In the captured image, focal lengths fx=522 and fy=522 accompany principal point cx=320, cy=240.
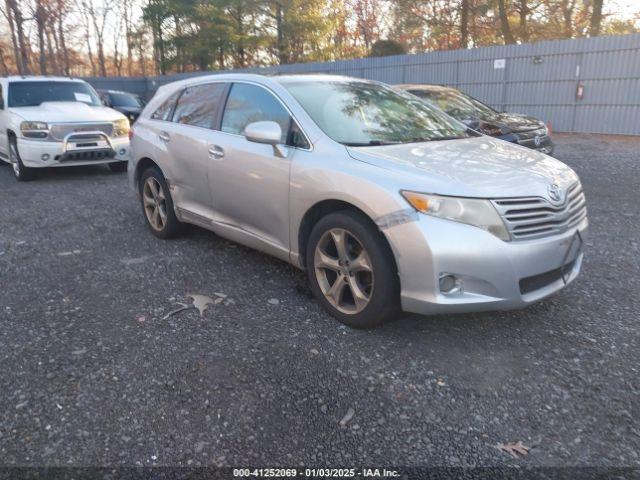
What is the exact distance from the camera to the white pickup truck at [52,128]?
8.52m

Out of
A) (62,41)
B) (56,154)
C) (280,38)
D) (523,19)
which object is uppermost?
(62,41)

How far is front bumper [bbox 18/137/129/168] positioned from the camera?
849 centimetres

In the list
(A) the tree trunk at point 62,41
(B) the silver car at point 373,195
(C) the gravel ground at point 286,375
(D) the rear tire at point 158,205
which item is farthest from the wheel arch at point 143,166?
(A) the tree trunk at point 62,41

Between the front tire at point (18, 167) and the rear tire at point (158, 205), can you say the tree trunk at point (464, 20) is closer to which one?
the front tire at point (18, 167)

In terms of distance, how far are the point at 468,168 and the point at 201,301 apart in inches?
83.6

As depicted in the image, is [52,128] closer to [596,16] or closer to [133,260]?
[133,260]

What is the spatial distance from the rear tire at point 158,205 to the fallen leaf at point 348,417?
10.4 ft

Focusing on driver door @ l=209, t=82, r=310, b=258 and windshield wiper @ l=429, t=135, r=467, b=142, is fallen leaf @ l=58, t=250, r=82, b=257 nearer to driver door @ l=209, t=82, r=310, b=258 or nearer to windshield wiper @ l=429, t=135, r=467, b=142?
driver door @ l=209, t=82, r=310, b=258

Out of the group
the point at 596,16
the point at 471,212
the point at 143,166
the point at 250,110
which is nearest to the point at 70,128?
the point at 143,166

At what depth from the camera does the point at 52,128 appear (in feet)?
27.9

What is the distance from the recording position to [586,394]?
2682 millimetres

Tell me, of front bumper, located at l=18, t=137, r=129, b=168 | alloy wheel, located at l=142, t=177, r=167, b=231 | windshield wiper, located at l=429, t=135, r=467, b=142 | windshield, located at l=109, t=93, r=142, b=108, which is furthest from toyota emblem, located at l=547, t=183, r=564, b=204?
windshield, located at l=109, t=93, r=142, b=108

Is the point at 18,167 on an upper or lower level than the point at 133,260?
upper

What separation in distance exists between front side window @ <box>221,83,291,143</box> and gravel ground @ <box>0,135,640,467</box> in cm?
123
